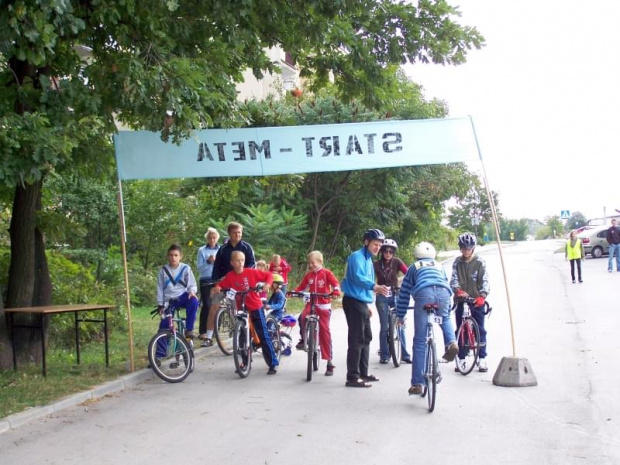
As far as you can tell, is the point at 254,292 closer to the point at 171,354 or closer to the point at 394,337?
the point at 171,354

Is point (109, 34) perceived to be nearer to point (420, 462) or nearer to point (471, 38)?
point (471, 38)

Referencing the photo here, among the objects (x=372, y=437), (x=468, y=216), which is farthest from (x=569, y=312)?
(x=468, y=216)

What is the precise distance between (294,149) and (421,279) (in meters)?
3.46

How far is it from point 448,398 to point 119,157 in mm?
5439

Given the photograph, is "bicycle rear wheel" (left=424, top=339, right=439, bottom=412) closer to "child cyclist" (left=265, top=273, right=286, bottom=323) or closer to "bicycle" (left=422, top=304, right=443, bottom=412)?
"bicycle" (left=422, top=304, right=443, bottom=412)

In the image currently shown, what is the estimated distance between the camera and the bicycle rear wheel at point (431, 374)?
754 cm

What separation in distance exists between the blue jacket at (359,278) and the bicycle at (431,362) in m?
1.12

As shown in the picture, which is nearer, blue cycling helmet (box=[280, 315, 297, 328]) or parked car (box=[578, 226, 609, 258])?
blue cycling helmet (box=[280, 315, 297, 328])

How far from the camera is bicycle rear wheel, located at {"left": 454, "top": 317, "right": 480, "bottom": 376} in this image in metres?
9.63

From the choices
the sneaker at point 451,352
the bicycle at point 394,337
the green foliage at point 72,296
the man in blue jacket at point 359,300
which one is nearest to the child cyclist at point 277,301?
the bicycle at point 394,337

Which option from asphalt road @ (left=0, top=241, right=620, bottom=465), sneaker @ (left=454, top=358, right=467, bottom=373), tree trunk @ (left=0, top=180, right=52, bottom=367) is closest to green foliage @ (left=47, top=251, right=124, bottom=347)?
tree trunk @ (left=0, top=180, right=52, bottom=367)

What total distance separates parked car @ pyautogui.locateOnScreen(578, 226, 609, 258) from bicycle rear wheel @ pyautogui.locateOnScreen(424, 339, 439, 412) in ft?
108

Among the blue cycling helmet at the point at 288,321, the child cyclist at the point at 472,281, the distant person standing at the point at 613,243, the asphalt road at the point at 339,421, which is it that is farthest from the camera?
the distant person standing at the point at 613,243

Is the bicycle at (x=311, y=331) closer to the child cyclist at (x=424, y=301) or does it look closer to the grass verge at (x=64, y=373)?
the child cyclist at (x=424, y=301)
